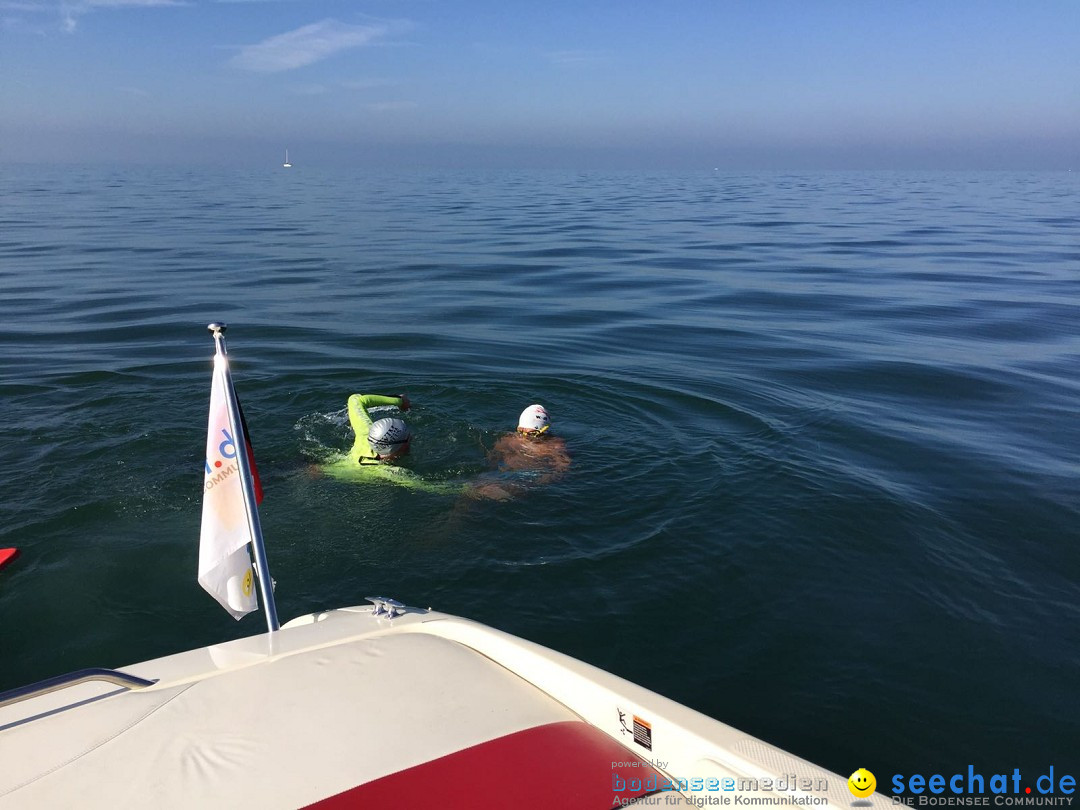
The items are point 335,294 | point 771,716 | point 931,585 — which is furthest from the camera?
point 335,294

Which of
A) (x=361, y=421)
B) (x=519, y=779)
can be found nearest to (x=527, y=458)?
(x=361, y=421)

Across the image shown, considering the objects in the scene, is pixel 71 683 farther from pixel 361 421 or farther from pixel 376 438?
pixel 361 421

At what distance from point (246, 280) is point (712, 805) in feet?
62.2

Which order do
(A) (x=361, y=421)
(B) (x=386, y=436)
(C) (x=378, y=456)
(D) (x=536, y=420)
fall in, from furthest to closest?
(D) (x=536, y=420) < (A) (x=361, y=421) < (C) (x=378, y=456) < (B) (x=386, y=436)

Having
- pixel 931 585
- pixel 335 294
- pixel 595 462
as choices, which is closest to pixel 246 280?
pixel 335 294

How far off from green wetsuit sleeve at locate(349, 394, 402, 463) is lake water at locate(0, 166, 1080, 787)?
0.48 meters

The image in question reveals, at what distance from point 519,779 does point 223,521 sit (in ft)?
7.39

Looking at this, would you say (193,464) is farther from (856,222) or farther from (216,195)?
(216,195)

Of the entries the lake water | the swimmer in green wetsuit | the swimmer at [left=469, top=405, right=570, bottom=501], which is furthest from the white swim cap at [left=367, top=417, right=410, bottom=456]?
the swimmer at [left=469, top=405, right=570, bottom=501]

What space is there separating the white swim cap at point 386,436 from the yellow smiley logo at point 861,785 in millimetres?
5811

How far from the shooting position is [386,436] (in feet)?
25.5

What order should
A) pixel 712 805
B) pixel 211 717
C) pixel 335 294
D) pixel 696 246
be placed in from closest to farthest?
pixel 712 805
pixel 211 717
pixel 335 294
pixel 696 246

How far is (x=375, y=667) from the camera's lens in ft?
11.4

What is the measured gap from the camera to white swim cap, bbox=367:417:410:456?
7.76 meters
